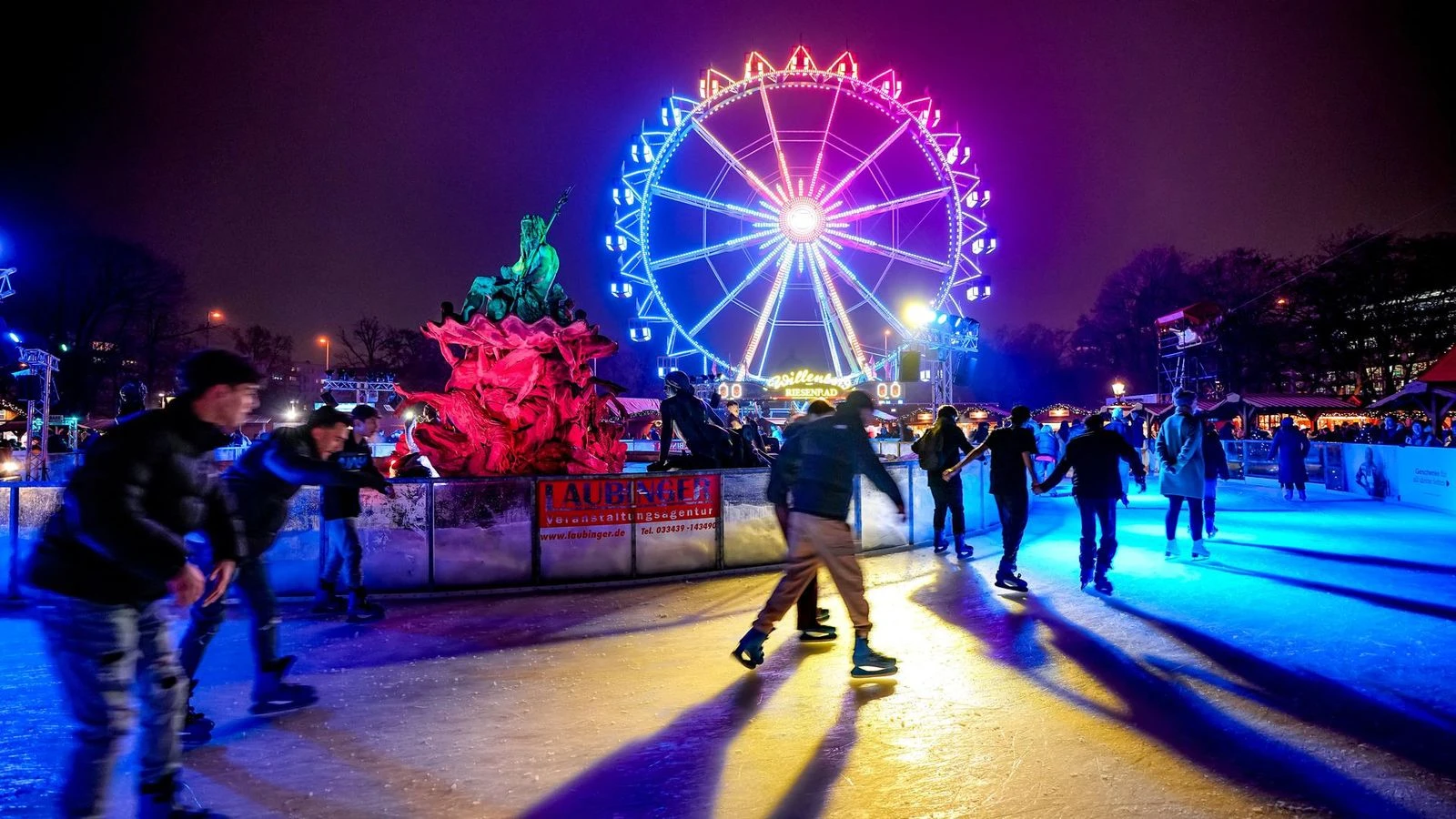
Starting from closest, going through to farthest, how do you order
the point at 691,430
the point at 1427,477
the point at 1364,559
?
the point at 1364,559, the point at 691,430, the point at 1427,477

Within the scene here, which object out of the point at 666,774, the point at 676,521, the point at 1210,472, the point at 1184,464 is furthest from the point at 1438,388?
the point at 666,774

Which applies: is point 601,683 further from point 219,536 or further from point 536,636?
point 219,536

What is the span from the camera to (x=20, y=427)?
116ft

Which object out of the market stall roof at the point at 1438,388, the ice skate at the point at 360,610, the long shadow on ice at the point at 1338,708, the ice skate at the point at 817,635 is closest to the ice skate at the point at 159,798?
the ice skate at the point at 360,610

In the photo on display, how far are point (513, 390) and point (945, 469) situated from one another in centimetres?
581

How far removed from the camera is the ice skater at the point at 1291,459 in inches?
602

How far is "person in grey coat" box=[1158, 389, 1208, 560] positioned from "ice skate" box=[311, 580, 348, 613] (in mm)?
7862

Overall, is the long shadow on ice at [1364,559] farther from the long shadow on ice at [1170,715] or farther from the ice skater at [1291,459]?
the ice skater at [1291,459]

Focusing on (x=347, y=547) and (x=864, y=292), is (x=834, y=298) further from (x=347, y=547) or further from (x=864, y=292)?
(x=347, y=547)

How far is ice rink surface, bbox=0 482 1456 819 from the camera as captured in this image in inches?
126

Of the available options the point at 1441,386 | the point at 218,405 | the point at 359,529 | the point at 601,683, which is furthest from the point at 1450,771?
the point at 1441,386

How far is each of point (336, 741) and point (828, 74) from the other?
76.5 feet

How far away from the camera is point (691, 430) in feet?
32.1

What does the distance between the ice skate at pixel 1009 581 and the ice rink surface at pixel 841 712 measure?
0.35ft
